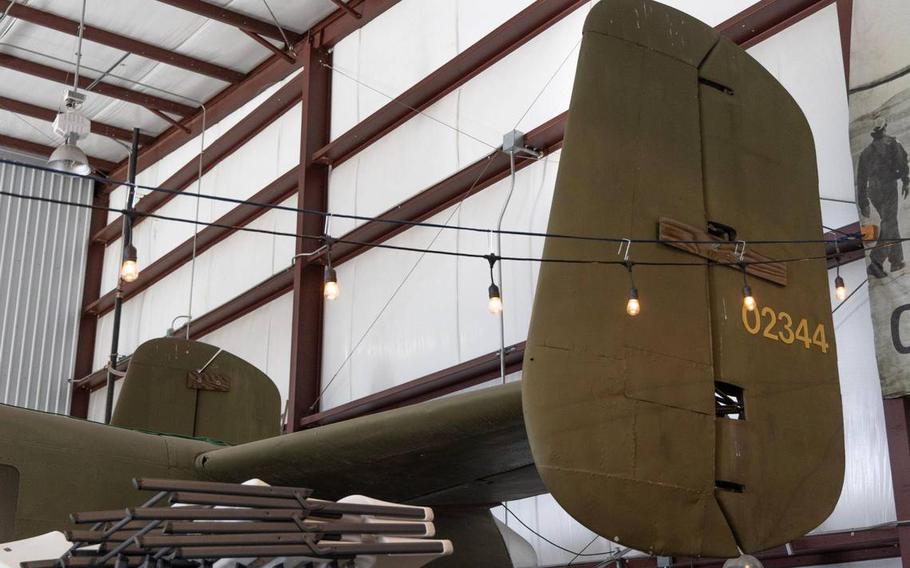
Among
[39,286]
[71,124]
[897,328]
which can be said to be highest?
[71,124]

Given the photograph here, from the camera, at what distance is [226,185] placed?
66.4 feet

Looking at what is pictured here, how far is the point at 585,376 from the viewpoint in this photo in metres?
5.35

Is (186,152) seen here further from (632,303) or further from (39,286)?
(632,303)

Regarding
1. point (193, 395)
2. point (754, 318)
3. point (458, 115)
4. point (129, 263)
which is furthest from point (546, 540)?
point (129, 263)

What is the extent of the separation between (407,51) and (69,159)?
5456 millimetres

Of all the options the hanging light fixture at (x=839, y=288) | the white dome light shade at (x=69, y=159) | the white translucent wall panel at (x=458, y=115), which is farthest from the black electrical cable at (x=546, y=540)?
the white dome light shade at (x=69, y=159)

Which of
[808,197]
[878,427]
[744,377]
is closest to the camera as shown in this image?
[744,377]

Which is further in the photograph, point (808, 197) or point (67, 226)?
point (67, 226)

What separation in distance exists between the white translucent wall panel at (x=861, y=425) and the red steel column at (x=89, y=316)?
17401 millimetres

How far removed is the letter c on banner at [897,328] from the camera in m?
8.73

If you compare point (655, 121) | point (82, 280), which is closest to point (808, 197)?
point (655, 121)

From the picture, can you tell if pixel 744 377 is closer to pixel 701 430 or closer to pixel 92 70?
pixel 701 430

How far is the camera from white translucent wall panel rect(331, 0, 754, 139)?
14258mm

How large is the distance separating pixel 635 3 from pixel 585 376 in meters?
2.40
